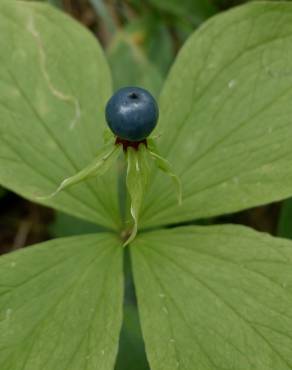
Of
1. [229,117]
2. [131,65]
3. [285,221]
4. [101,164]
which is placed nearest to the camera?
[101,164]

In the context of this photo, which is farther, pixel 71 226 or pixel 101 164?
pixel 71 226

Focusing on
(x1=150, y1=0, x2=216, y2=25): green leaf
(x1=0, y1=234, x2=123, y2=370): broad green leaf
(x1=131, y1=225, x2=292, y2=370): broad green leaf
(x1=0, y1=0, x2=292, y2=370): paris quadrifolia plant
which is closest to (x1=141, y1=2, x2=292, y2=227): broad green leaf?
(x1=0, y1=0, x2=292, y2=370): paris quadrifolia plant

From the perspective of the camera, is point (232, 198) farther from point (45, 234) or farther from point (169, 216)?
point (45, 234)

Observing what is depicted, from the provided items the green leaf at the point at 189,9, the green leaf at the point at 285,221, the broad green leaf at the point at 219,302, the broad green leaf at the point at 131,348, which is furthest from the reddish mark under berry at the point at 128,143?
the green leaf at the point at 189,9

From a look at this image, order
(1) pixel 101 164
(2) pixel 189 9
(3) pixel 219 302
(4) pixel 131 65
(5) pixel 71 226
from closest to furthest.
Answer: (1) pixel 101 164
(3) pixel 219 302
(5) pixel 71 226
(4) pixel 131 65
(2) pixel 189 9

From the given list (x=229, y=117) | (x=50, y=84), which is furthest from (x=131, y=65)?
(x=229, y=117)

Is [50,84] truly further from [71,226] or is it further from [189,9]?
[189,9]

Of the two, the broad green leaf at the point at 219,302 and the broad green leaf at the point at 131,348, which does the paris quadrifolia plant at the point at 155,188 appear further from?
the broad green leaf at the point at 131,348
